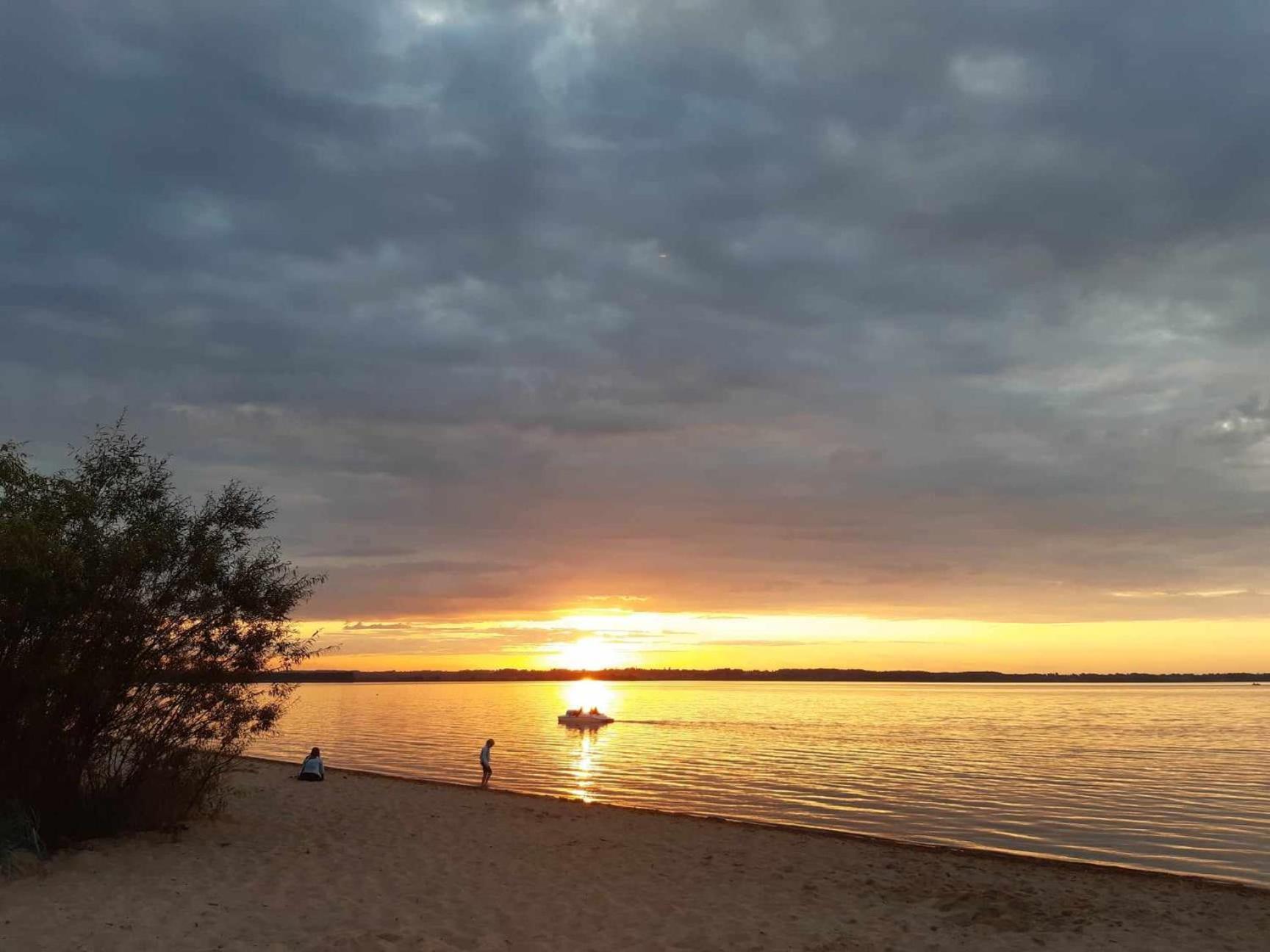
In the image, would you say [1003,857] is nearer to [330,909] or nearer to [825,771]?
[330,909]

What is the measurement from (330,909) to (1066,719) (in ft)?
296

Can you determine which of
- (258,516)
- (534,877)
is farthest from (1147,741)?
(258,516)

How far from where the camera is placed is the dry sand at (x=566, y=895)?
42.3ft

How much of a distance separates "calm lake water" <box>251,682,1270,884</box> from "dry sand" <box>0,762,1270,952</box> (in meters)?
6.31

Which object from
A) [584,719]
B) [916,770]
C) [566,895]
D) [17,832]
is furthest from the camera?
[584,719]

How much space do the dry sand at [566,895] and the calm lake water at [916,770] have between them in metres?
6.31

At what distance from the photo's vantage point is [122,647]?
16578 mm

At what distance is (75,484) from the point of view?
17.0 m

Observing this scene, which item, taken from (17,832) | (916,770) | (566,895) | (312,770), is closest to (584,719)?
(916,770)

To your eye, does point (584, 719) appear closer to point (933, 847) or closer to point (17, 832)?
point (933, 847)

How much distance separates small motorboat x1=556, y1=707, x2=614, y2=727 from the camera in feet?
254

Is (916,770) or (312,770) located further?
(916,770)

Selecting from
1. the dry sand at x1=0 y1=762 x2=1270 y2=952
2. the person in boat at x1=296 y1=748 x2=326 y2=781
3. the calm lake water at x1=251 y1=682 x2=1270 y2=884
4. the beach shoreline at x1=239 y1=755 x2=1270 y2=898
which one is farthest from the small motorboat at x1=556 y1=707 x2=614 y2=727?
the dry sand at x1=0 y1=762 x2=1270 y2=952

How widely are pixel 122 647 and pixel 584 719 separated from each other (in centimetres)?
6375
